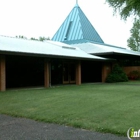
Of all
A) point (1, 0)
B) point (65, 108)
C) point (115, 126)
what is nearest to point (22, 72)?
point (1, 0)

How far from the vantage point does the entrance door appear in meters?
20.7

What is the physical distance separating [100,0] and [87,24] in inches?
624

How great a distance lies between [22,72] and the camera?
1831 cm

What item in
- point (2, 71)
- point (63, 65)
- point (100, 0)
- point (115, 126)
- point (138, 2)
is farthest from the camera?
point (63, 65)

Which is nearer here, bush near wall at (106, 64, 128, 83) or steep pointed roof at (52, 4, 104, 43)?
bush near wall at (106, 64, 128, 83)

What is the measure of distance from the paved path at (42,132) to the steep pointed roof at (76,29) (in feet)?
82.1

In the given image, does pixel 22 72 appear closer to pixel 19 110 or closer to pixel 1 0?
pixel 1 0

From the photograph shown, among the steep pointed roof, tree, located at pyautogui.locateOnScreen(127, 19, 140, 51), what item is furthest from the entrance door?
tree, located at pyautogui.locateOnScreen(127, 19, 140, 51)

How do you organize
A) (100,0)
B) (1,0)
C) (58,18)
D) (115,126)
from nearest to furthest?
(115,126), (1,0), (100,0), (58,18)

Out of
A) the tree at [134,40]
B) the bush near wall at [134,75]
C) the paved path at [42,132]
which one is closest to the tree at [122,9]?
the bush near wall at [134,75]

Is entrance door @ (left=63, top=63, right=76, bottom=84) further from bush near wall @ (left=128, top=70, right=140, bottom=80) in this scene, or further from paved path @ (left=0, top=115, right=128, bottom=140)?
paved path @ (left=0, top=115, right=128, bottom=140)

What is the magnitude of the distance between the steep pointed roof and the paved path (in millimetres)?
25019

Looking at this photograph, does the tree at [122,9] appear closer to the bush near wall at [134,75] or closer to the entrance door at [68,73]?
the entrance door at [68,73]

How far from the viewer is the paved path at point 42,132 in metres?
4.51
